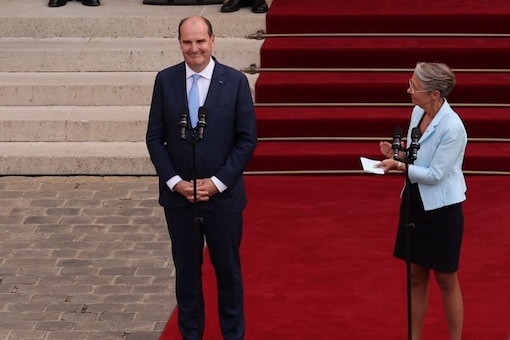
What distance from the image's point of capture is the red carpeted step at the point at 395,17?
33.7 feet

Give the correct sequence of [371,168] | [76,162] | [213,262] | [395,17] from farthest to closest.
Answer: [395,17] → [76,162] → [213,262] → [371,168]

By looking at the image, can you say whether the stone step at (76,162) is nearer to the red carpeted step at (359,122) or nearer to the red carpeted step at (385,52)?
the red carpeted step at (359,122)

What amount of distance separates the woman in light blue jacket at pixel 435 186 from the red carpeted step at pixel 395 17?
4.42 m

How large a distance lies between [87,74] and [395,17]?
8.63ft

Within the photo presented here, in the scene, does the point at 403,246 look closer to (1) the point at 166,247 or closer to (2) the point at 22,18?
(1) the point at 166,247

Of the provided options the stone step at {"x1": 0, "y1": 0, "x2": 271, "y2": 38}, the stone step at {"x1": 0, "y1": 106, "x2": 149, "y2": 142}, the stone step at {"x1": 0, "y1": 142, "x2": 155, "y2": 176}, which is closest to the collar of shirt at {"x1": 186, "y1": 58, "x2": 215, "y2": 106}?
the stone step at {"x1": 0, "y1": 142, "x2": 155, "y2": 176}

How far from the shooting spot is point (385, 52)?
1006 cm

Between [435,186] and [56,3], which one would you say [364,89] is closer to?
[56,3]

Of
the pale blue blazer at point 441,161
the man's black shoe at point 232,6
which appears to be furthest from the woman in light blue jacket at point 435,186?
the man's black shoe at point 232,6

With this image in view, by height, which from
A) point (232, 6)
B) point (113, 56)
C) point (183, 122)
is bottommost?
point (113, 56)

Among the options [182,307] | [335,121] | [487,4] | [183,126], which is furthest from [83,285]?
[487,4]

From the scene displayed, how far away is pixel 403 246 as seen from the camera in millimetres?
6094

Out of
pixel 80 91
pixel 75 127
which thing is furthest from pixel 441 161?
pixel 80 91

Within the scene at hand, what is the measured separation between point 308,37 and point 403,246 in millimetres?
4581
